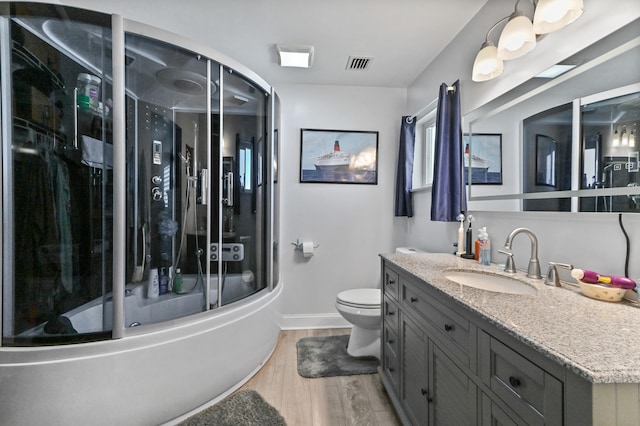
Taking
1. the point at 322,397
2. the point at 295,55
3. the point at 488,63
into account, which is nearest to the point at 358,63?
the point at 295,55

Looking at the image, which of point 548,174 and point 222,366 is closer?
point 548,174

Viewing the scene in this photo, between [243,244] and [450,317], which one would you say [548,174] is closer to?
[450,317]

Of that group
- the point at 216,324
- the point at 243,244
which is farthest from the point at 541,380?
the point at 243,244

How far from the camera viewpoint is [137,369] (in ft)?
4.27

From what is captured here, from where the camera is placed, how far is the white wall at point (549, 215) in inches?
36.5

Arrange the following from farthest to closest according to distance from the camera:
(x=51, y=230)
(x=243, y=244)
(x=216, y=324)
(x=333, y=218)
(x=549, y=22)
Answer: (x=333, y=218) < (x=243, y=244) < (x=216, y=324) < (x=51, y=230) < (x=549, y=22)

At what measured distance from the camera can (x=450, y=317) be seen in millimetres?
947

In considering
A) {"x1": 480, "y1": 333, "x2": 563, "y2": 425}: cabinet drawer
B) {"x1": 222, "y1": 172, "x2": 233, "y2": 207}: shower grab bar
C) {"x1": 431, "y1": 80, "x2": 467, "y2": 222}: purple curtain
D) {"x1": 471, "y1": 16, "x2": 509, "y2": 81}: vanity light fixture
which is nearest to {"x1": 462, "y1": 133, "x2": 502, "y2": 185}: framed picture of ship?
{"x1": 431, "y1": 80, "x2": 467, "y2": 222}: purple curtain

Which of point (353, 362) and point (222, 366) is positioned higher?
point (222, 366)

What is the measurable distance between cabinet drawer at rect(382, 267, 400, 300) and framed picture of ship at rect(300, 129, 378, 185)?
119 centimetres

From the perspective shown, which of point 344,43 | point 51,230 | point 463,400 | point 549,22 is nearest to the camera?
point 463,400

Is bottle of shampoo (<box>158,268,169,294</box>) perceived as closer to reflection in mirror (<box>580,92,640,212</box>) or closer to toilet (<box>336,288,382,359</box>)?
toilet (<box>336,288,382,359</box>)

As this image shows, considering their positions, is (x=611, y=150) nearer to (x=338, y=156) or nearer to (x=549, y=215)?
(x=549, y=215)

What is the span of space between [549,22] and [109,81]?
6.45ft
